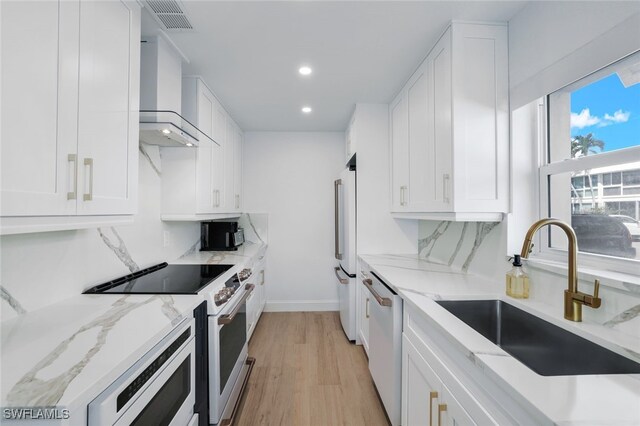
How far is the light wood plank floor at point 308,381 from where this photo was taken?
1884mm

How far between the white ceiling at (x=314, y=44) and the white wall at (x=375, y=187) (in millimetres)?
200

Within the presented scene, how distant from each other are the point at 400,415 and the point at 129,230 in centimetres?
204

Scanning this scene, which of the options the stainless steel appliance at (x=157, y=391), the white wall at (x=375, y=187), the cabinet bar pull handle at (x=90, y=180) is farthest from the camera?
the white wall at (x=375, y=187)

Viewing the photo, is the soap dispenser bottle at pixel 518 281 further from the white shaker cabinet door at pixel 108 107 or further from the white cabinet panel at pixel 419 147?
the white shaker cabinet door at pixel 108 107

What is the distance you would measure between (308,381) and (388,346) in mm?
910

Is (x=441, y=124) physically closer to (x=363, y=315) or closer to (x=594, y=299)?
(x=594, y=299)

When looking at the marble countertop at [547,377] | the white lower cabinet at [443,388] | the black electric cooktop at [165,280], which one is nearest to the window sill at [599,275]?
the marble countertop at [547,377]

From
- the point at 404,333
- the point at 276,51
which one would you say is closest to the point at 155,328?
the point at 404,333

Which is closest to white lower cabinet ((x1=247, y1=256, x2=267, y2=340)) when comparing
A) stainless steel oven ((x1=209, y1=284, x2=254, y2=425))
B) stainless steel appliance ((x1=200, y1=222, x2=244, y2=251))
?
stainless steel appliance ((x1=200, y1=222, x2=244, y2=251))

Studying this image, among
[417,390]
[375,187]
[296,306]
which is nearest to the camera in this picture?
[417,390]

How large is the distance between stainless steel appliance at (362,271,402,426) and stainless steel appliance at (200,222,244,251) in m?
1.69

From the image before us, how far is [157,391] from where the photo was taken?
1005mm

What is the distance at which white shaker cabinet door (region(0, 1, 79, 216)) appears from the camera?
2.61 ft

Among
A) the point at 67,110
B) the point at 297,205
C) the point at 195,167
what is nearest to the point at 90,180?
the point at 67,110
